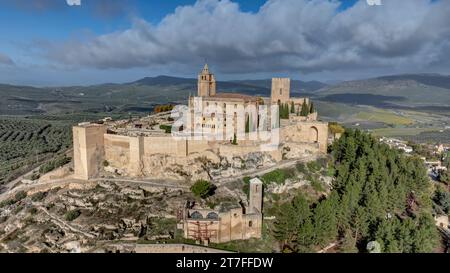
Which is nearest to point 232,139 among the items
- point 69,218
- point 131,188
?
point 131,188

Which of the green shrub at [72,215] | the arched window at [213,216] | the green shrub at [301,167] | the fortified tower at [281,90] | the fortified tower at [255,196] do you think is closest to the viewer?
the arched window at [213,216]

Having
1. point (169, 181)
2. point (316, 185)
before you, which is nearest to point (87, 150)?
point (169, 181)

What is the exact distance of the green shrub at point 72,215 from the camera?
30458mm

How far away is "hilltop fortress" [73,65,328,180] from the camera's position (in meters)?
35.1

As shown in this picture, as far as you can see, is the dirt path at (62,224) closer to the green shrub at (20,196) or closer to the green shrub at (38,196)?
the green shrub at (38,196)

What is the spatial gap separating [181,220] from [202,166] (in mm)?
7926

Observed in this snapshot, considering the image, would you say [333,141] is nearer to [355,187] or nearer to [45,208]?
[355,187]

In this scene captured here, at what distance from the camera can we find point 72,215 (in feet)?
101

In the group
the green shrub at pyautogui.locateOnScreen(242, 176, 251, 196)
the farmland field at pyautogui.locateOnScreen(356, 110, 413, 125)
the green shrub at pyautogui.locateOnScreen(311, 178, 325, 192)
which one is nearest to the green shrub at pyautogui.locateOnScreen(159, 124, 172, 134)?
A: the green shrub at pyautogui.locateOnScreen(242, 176, 251, 196)

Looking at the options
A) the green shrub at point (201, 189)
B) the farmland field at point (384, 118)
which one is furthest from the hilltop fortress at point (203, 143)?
the farmland field at point (384, 118)

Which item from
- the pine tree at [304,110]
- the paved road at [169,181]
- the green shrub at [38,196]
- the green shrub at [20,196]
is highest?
the pine tree at [304,110]

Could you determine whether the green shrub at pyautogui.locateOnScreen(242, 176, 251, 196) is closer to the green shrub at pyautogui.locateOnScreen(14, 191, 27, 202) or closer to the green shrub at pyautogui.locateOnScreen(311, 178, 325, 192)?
the green shrub at pyautogui.locateOnScreen(311, 178, 325, 192)

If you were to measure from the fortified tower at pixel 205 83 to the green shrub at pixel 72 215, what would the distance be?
62.4ft

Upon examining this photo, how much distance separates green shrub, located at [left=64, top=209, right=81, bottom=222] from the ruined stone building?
922cm
